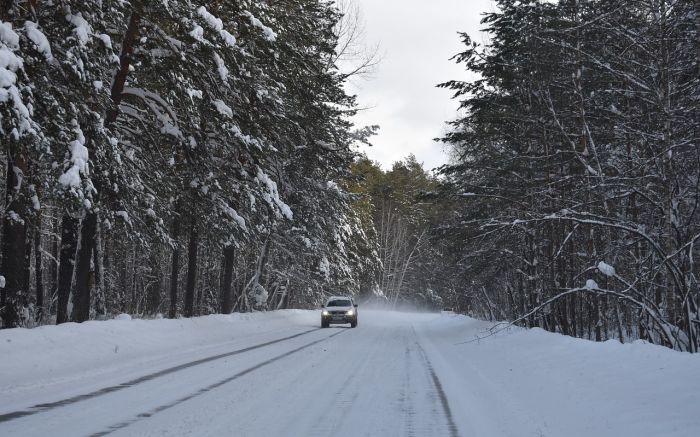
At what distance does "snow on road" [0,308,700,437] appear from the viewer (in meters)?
5.56

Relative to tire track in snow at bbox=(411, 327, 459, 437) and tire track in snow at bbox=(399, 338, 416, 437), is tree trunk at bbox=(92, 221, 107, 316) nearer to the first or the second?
tire track in snow at bbox=(411, 327, 459, 437)

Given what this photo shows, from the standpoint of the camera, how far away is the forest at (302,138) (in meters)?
9.24

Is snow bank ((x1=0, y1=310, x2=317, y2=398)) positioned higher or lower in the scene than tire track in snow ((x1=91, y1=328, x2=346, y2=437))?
higher

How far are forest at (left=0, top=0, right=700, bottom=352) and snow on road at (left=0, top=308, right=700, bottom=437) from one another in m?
1.59

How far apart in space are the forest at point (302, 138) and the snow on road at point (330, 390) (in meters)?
1.59

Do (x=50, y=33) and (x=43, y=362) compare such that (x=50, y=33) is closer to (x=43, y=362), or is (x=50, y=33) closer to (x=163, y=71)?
(x=163, y=71)

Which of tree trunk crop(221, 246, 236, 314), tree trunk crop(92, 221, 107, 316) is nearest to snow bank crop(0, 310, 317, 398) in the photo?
tree trunk crop(92, 221, 107, 316)

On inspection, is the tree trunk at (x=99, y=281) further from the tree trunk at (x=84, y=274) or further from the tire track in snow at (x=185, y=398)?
the tire track in snow at (x=185, y=398)

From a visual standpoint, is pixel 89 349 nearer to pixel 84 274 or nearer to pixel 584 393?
pixel 84 274

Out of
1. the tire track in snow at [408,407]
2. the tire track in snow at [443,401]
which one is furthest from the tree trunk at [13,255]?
the tire track in snow at [443,401]

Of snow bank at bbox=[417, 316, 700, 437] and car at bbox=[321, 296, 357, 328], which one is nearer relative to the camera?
snow bank at bbox=[417, 316, 700, 437]

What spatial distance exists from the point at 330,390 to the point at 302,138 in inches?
573

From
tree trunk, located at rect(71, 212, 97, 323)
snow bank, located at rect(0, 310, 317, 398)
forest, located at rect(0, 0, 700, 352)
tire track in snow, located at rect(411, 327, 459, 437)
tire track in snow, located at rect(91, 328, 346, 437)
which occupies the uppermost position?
forest, located at rect(0, 0, 700, 352)

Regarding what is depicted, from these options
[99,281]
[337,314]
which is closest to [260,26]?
[99,281]
